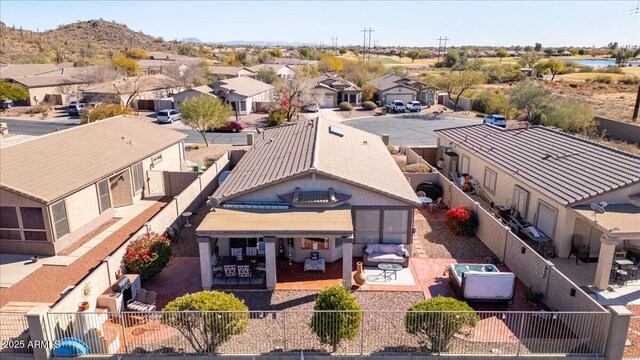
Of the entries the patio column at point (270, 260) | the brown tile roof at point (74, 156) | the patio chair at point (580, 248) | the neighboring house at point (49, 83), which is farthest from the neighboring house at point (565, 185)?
the neighboring house at point (49, 83)

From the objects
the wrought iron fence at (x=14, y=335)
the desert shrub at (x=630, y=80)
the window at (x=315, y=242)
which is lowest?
the wrought iron fence at (x=14, y=335)

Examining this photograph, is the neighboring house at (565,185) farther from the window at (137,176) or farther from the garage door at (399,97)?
the garage door at (399,97)

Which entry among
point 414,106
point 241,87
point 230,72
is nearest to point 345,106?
point 414,106

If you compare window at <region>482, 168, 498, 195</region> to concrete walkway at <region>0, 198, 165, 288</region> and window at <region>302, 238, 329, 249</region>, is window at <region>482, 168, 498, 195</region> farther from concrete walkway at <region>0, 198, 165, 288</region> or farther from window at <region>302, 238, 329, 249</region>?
concrete walkway at <region>0, 198, 165, 288</region>

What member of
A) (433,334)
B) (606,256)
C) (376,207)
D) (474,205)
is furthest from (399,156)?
(433,334)

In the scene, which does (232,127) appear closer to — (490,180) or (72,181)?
(72,181)

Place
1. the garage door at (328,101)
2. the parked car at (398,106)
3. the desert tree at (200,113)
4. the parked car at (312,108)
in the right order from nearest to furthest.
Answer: the desert tree at (200,113), the parked car at (312,108), the parked car at (398,106), the garage door at (328,101)

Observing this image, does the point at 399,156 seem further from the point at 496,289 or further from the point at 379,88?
the point at 379,88
